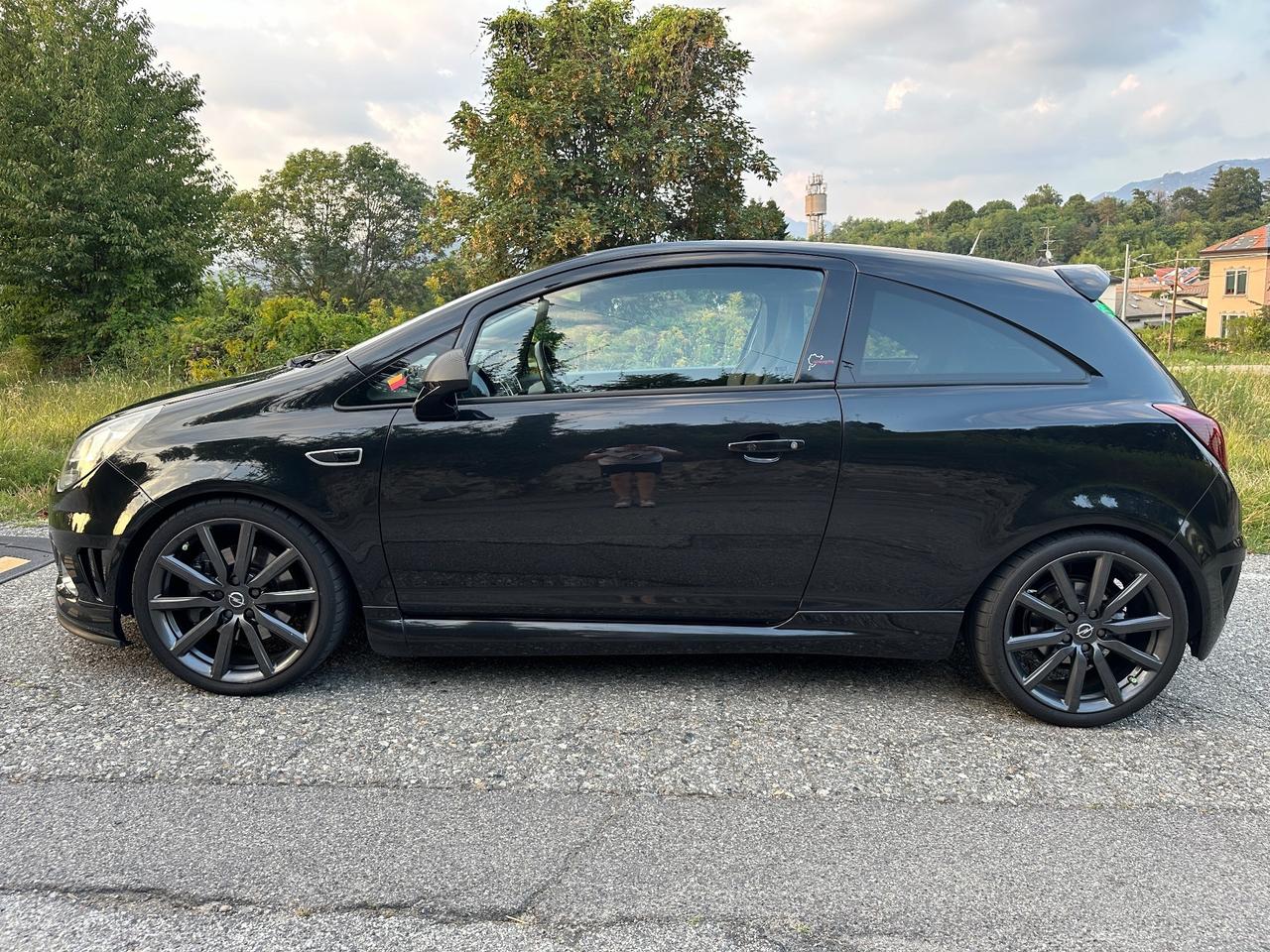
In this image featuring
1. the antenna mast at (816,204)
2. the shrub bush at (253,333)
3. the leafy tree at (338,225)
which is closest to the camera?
the shrub bush at (253,333)

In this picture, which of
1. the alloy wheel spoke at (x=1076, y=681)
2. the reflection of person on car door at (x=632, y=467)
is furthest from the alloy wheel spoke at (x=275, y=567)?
the alloy wheel spoke at (x=1076, y=681)

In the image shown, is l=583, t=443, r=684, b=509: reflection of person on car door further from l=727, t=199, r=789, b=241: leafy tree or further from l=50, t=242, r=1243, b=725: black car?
l=727, t=199, r=789, b=241: leafy tree

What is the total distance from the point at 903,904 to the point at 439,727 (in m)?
1.60

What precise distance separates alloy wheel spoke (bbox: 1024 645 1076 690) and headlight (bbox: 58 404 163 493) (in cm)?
332

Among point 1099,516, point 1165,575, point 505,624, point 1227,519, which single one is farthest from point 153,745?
point 1227,519

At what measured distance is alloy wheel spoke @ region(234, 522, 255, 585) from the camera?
10.5 ft

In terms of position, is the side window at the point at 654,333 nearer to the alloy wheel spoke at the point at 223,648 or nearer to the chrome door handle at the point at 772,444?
the chrome door handle at the point at 772,444

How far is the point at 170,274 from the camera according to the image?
54.3ft

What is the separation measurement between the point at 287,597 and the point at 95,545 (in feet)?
2.41

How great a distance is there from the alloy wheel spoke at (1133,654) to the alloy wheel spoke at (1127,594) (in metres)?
0.11

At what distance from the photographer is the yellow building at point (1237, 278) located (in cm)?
6875

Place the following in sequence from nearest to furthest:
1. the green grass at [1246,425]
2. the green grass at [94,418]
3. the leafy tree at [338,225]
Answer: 1. the green grass at [1246,425]
2. the green grass at [94,418]
3. the leafy tree at [338,225]

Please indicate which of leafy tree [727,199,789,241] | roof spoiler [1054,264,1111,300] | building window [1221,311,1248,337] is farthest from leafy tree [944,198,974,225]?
roof spoiler [1054,264,1111,300]

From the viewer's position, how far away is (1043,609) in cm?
312
